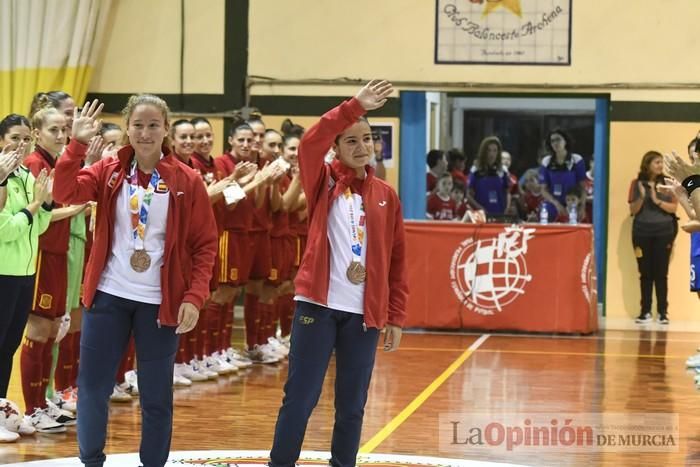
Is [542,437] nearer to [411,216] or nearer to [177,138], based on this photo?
[177,138]

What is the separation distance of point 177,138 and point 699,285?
360 centimetres

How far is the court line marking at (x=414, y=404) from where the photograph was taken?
6578mm

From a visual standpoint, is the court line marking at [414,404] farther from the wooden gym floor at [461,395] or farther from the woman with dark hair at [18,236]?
the woman with dark hair at [18,236]

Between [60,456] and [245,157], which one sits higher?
[245,157]

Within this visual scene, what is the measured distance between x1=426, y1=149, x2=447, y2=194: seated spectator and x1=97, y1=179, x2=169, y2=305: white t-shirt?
363 inches

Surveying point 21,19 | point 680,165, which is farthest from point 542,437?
point 21,19

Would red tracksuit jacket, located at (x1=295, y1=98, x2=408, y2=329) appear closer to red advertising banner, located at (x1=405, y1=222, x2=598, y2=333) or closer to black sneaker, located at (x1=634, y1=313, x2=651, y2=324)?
red advertising banner, located at (x1=405, y1=222, x2=598, y2=333)

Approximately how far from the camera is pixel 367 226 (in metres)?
5.11

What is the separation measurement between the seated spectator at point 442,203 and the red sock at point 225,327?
4.56 metres

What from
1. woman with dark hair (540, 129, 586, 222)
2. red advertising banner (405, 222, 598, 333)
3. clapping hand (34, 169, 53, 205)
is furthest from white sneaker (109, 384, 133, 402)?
woman with dark hair (540, 129, 586, 222)

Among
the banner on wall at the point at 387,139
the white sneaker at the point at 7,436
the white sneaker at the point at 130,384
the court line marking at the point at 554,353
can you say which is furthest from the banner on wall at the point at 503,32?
the white sneaker at the point at 7,436

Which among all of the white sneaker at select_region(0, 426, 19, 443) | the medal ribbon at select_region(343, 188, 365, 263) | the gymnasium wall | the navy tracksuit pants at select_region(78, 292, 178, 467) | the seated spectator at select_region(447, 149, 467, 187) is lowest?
the white sneaker at select_region(0, 426, 19, 443)

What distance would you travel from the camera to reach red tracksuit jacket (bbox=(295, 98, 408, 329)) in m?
4.95

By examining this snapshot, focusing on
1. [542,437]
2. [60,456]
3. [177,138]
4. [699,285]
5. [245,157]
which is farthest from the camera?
[245,157]
